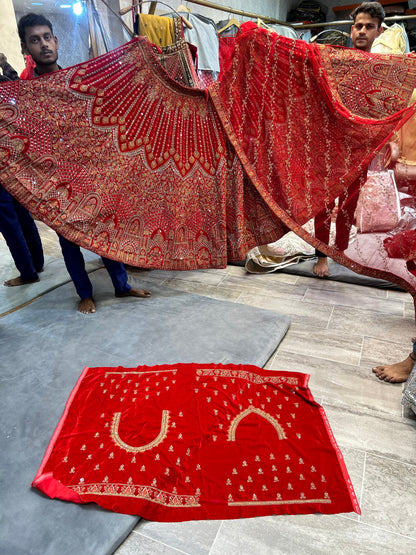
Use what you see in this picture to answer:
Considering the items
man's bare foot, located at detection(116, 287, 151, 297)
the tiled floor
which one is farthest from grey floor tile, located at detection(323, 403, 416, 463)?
man's bare foot, located at detection(116, 287, 151, 297)

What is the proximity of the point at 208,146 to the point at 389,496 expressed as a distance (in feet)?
4.95

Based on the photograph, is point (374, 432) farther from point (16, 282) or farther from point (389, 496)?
point (16, 282)

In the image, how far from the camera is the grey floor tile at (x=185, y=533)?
100 cm

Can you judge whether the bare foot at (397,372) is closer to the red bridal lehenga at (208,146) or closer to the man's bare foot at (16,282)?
the red bridal lehenga at (208,146)

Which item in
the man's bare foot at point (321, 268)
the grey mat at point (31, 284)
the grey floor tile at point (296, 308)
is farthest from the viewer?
the man's bare foot at point (321, 268)

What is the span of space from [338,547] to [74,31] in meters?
2.76

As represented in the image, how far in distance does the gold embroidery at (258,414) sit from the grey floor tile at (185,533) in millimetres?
287

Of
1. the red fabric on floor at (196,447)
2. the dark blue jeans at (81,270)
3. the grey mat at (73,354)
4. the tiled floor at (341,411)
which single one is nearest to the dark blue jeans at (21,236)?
the grey mat at (73,354)

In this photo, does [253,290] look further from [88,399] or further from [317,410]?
[88,399]

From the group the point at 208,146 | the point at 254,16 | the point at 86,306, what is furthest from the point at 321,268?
the point at 254,16

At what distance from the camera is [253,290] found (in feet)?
7.82

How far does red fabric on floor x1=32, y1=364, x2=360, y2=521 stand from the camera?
1091 millimetres

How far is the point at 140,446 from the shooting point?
4.09 feet

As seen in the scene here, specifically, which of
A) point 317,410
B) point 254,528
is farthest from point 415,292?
point 254,528
